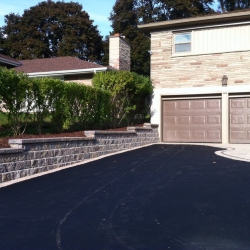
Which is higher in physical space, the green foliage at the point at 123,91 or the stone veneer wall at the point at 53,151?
the green foliage at the point at 123,91

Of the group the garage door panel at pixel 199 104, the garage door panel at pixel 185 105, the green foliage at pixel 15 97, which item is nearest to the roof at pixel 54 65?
the garage door panel at pixel 185 105

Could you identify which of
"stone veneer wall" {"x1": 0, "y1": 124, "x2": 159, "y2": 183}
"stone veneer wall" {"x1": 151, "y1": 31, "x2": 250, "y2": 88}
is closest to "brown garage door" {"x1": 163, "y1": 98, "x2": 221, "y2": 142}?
"stone veneer wall" {"x1": 151, "y1": 31, "x2": 250, "y2": 88}

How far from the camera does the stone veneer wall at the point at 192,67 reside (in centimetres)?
1639

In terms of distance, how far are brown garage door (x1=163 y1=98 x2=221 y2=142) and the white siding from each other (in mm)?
2243

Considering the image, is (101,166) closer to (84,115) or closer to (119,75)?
(84,115)

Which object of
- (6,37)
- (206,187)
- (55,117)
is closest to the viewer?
(206,187)

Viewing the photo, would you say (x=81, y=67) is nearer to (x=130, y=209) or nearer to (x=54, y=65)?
(x=54, y=65)

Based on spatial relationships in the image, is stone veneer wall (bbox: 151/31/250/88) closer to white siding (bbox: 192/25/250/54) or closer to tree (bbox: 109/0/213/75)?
white siding (bbox: 192/25/250/54)

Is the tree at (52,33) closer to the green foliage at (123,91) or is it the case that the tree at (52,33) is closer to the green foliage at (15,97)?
the green foliage at (123,91)

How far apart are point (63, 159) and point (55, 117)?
200cm

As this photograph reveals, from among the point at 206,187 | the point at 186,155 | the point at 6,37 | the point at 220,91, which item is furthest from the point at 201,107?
the point at 6,37

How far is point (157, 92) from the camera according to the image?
17.8m

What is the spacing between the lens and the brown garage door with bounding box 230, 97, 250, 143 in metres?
16.4

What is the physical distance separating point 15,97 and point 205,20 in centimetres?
1009
